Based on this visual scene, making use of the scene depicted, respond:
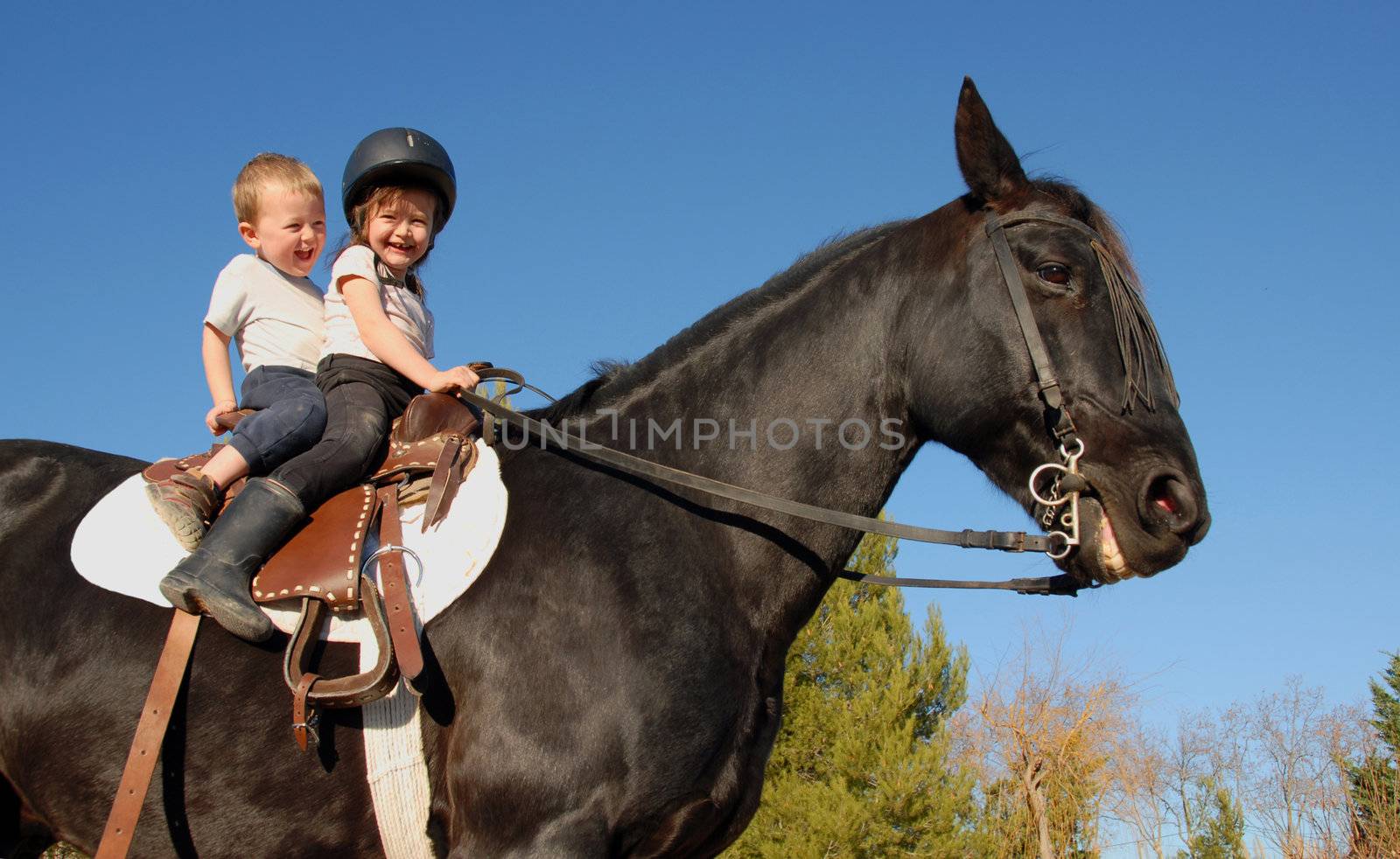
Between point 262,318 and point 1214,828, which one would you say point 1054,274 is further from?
point 1214,828

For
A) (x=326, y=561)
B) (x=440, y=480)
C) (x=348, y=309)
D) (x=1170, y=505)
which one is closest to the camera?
(x=1170, y=505)

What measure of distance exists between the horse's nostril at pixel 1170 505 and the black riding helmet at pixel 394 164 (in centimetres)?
319

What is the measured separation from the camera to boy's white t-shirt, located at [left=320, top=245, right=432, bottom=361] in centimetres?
429

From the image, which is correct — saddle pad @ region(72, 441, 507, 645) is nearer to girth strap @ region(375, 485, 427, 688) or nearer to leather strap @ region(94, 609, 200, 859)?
girth strap @ region(375, 485, 427, 688)

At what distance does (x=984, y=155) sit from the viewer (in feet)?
12.7

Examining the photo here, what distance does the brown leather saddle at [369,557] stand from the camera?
135 inches

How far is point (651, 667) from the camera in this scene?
3355mm

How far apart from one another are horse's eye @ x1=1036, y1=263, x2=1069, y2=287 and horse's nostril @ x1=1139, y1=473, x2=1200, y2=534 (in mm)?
769

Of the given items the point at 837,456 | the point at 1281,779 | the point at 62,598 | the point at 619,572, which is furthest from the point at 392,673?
the point at 1281,779

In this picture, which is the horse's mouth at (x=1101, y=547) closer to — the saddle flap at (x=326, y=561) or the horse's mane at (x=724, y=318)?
the horse's mane at (x=724, y=318)

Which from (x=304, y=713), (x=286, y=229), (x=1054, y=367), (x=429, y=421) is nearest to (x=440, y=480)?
(x=429, y=421)

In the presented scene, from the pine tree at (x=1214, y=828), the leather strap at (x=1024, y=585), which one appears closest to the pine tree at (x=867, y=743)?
the pine tree at (x=1214, y=828)

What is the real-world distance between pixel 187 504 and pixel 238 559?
43cm

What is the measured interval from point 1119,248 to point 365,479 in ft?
9.67
